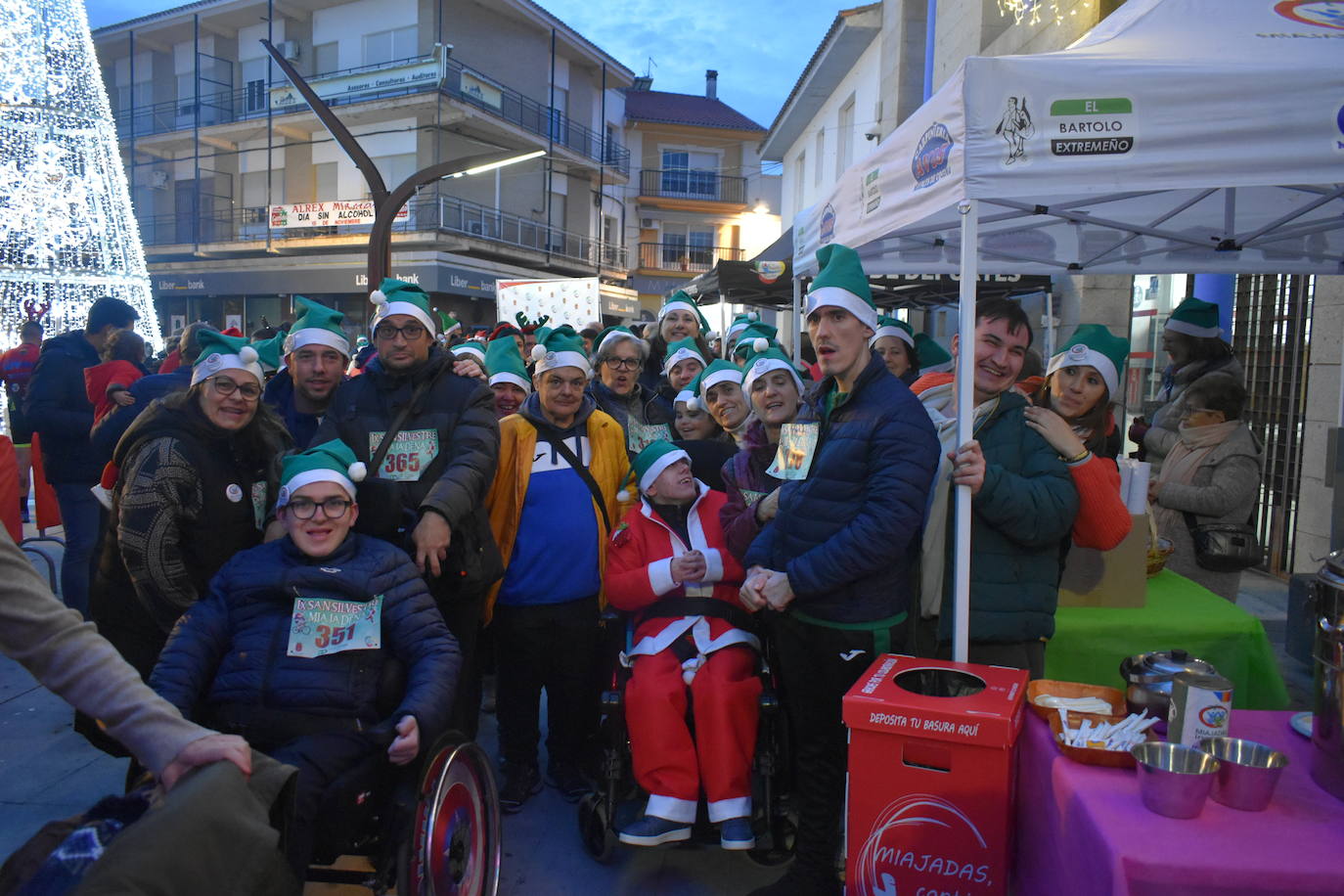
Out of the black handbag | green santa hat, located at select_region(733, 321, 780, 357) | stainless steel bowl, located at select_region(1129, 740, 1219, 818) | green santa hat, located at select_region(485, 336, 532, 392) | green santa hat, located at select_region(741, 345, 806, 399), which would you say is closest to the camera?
stainless steel bowl, located at select_region(1129, 740, 1219, 818)

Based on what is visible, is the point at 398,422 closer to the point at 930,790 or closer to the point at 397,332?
the point at 397,332

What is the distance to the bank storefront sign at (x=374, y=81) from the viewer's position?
75.5ft

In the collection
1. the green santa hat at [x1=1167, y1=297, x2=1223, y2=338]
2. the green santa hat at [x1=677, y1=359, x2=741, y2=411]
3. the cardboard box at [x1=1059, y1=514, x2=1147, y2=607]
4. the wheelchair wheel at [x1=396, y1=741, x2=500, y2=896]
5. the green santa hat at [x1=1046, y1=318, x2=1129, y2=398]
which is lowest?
the wheelchair wheel at [x1=396, y1=741, x2=500, y2=896]

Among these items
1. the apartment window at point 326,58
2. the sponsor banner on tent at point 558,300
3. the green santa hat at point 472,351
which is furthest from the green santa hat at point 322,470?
the apartment window at point 326,58

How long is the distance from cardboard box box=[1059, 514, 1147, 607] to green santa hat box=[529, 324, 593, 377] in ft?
6.85

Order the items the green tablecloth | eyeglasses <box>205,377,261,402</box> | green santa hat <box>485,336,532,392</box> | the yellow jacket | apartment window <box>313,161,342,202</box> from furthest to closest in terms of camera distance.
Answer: apartment window <box>313,161,342,202</box>
green santa hat <box>485,336,532,392</box>
the yellow jacket
eyeglasses <box>205,377,261,402</box>
the green tablecloth

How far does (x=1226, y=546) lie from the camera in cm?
367

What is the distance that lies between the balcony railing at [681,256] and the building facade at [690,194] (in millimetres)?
45

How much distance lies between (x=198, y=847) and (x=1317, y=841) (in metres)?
1.99

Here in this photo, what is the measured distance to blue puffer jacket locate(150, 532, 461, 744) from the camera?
8.23 ft

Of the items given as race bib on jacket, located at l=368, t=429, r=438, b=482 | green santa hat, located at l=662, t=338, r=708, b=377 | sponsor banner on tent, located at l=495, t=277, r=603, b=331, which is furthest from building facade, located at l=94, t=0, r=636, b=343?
race bib on jacket, located at l=368, t=429, r=438, b=482

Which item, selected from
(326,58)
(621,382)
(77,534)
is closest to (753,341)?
(621,382)

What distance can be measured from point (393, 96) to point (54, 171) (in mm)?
15854

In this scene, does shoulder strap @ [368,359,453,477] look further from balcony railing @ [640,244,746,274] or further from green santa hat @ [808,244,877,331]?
balcony railing @ [640,244,746,274]
